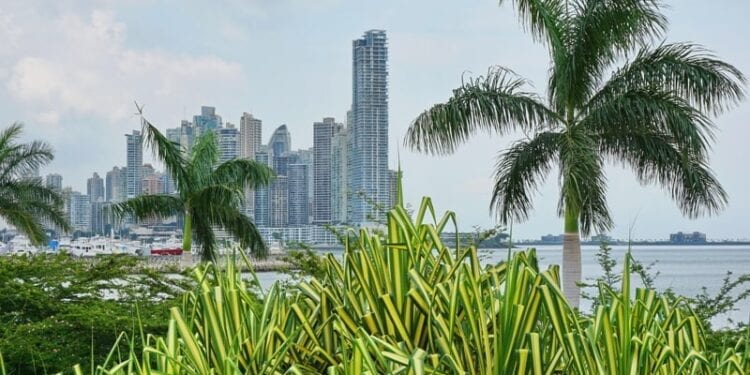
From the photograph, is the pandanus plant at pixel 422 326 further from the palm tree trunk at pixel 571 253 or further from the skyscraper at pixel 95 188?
the skyscraper at pixel 95 188

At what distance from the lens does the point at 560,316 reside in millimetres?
1606

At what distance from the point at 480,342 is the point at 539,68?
41.9 ft

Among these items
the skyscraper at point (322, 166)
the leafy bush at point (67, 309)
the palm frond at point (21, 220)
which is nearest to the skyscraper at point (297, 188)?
the skyscraper at point (322, 166)

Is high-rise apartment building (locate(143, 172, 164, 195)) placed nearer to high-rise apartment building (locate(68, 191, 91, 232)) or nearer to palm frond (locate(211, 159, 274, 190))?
palm frond (locate(211, 159, 274, 190))

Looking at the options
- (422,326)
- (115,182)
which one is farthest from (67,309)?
(115,182)

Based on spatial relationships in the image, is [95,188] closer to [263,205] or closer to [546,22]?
[263,205]

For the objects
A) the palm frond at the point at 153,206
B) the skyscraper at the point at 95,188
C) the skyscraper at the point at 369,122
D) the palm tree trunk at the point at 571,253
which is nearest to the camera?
the skyscraper at the point at 369,122

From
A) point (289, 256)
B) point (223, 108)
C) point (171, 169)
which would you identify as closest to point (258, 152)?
point (171, 169)

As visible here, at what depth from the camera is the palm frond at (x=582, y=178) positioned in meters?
11.4

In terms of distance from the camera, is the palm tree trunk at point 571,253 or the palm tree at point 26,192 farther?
the palm tree at point 26,192

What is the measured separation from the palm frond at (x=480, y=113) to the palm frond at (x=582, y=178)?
0.68 meters

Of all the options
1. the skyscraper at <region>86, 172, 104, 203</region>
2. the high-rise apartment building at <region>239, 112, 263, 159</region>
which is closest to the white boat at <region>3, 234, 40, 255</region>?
the skyscraper at <region>86, 172, 104, 203</region>

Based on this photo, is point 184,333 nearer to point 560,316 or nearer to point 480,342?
point 480,342

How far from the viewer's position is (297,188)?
28.1 meters
